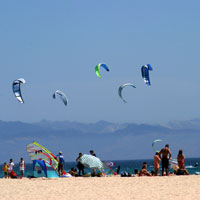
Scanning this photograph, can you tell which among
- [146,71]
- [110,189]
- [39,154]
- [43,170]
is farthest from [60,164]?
[110,189]

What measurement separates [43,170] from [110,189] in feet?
18.0

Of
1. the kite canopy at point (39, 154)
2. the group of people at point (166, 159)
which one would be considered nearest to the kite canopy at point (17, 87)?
the kite canopy at point (39, 154)

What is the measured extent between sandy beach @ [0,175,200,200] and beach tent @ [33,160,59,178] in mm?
2408

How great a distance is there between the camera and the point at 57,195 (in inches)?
523

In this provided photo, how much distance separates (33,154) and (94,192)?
26.9ft

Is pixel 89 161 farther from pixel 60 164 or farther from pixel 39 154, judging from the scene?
pixel 39 154

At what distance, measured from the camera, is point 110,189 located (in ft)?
46.3

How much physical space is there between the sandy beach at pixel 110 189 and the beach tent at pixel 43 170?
2.41 metres

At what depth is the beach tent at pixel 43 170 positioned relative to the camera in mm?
18953

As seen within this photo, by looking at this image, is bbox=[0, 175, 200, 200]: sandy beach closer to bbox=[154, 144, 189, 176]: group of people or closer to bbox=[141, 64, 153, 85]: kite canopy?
bbox=[154, 144, 189, 176]: group of people

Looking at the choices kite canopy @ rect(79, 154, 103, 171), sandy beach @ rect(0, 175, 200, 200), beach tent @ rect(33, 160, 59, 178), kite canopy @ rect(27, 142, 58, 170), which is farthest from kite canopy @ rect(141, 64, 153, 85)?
sandy beach @ rect(0, 175, 200, 200)

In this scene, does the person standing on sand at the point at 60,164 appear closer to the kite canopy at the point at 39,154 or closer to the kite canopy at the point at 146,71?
the kite canopy at the point at 39,154

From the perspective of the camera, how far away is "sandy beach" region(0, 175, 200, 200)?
12.9 meters

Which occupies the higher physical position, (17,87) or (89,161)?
(17,87)
